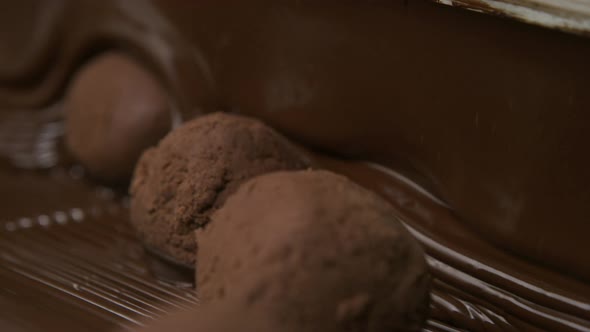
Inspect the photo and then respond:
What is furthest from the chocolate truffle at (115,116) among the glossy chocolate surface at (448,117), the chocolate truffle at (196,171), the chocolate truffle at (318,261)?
the chocolate truffle at (318,261)

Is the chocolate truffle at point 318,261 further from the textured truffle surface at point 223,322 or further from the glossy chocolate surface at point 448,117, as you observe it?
the glossy chocolate surface at point 448,117

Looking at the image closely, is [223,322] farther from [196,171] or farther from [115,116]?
[115,116]

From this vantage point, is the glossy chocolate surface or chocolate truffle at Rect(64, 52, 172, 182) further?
chocolate truffle at Rect(64, 52, 172, 182)

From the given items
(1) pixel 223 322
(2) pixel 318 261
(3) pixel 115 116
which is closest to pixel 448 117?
(2) pixel 318 261

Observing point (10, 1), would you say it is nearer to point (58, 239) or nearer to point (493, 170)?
point (58, 239)

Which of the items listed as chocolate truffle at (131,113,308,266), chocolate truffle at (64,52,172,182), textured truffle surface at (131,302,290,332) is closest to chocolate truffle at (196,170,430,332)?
textured truffle surface at (131,302,290,332)

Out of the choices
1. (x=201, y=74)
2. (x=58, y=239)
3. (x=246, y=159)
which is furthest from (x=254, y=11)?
(x=58, y=239)

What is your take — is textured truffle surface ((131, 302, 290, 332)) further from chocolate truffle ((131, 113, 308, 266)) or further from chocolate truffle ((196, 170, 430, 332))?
chocolate truffle ((131, 113, 308, 266))
